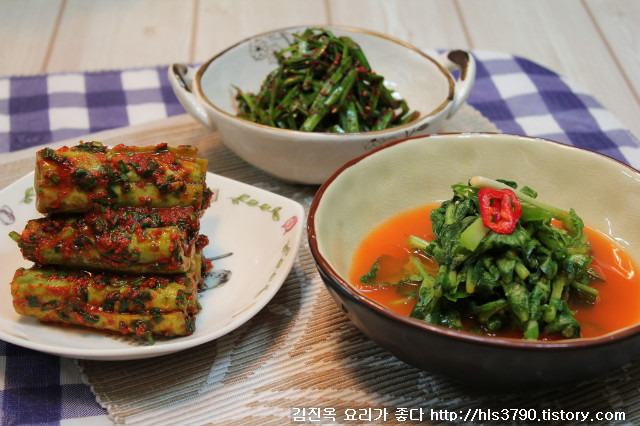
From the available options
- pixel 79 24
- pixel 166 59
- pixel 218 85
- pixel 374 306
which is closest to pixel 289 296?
pixel 374 306

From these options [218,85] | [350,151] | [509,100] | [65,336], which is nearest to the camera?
[65,336]

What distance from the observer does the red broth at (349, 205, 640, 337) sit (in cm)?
191

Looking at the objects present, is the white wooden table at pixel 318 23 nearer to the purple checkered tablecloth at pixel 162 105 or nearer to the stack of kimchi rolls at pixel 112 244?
the purple checkered tablecloth at pixel 162 105

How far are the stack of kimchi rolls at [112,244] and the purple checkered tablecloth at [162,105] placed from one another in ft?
4.77

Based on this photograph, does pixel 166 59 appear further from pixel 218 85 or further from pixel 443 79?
pixel 443 79

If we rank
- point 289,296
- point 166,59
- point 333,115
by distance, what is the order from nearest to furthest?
point 289,296
point 333,115
point 166,59

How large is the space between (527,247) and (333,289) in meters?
0.59

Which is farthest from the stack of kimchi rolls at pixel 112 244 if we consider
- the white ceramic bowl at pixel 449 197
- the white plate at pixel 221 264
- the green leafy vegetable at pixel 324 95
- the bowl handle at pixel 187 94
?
the green leafy vegetable at pixel 324 95

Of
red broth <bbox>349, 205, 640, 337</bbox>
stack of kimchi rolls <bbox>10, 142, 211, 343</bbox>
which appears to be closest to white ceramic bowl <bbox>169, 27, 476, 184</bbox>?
red broth <bbox>349, 205, 640, 337</bbox>

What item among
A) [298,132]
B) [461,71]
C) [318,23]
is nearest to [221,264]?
[298,132]

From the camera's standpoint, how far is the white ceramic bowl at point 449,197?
5.18 ft

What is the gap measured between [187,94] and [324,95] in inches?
25.4

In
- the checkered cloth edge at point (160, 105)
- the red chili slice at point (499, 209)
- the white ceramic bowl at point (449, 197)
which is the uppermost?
the red chili slice at point (499, 209)

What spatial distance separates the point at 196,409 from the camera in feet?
6.23
